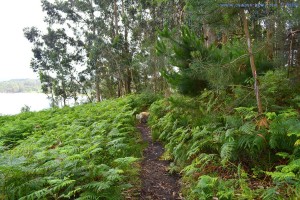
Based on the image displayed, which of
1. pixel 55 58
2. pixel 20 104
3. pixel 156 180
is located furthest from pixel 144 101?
pixel 20 104

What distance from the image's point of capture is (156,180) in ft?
14.8

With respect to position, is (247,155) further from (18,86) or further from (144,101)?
(18,86)

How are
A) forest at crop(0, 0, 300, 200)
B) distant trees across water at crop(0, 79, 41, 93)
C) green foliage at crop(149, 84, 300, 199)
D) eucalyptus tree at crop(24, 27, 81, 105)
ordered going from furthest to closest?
distant trees across water at crop(0, 79, 41, 93), eucalyptus tree at crop(24, 27, 81, 105), forest at crop(0, 0, 300, 200), green foliage at crop(149, 84, 300, 199)

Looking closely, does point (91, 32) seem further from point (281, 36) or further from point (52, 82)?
point (281, 36)

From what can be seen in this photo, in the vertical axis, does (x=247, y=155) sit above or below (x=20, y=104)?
below

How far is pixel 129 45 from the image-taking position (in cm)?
2014

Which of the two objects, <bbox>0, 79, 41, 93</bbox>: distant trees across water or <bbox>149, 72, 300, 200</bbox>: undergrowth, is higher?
<bbox>0, 79, 41, 93</bbox>: distant trees across water

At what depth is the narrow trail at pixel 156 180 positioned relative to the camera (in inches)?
154

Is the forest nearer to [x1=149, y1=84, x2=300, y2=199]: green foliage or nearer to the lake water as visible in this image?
[x1=149, y1=84, x2=300, y2=199]: green foliage

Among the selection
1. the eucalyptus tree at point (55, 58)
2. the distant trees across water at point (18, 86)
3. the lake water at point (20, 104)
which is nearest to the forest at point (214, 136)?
the lake water at point (20, 104)

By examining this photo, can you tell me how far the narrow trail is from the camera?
3922 mm

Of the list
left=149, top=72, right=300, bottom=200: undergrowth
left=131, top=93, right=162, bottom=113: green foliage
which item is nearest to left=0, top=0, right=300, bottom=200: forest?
left=149, top=72, right=300, bottom=200: undergrowth

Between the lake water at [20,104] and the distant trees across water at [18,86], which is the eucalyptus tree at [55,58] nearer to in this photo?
the lake water at [20,104]

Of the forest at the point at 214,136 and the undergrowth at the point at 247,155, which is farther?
the forest at the point at 214,136
